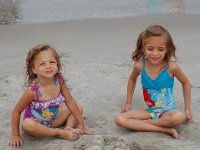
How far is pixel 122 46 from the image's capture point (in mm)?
5855

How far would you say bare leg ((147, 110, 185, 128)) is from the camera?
3020mm

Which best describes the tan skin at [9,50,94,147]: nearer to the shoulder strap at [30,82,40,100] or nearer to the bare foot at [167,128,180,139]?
the shoulder strap at [30,82,40,100]

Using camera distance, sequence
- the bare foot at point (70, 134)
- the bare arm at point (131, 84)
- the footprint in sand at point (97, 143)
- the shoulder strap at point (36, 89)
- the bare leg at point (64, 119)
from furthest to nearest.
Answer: the bare arm at point (131, 84), the bare leg at point (64, 119), the shoulder strap at point (36, 89), the bare foot at point (70, 134), the footprint in sand at point (97, 143)

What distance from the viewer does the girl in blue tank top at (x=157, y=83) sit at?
Answer: 303 centimetres

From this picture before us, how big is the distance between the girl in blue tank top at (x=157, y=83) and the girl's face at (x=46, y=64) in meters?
0.65

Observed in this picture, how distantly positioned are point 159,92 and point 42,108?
0.91 meters

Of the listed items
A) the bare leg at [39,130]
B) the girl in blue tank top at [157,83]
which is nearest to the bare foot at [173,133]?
the girl in blue tank top at [157,83]

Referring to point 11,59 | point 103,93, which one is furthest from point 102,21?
point 103,93

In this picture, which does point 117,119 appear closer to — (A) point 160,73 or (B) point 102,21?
(A) point 160,73

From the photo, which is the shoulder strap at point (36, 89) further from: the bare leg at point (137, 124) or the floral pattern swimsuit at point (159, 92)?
the floral pattern swimsuit at point (159, 92)

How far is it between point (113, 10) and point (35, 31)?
287cm

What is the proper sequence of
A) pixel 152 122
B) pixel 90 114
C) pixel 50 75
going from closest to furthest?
pixel 50 75 → pixel 152 122 → pixel 90 114

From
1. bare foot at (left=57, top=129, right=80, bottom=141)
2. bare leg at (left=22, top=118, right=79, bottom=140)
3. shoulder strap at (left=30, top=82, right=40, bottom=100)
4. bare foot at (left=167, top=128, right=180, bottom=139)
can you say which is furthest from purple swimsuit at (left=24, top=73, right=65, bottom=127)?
bare foot at (left=167, top=128, right=180, bottom=139)

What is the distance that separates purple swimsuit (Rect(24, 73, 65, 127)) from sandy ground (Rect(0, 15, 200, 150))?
6.2 inches
